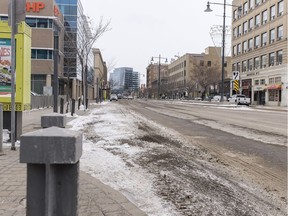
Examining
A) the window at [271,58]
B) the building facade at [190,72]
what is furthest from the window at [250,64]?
the building facade at [190,72]

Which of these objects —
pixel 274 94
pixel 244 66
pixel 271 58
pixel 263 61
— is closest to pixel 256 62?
pixel 263 61

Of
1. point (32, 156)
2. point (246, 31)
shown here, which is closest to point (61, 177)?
point (32, 156)

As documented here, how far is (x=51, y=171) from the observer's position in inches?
98.0

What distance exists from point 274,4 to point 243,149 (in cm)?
5586

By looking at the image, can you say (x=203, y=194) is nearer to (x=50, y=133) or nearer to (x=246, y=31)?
(x=50, y=133)

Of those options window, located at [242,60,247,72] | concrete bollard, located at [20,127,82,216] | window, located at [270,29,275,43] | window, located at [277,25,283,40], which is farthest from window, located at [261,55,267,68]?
concrete bollard, located at [20,127,82,216]

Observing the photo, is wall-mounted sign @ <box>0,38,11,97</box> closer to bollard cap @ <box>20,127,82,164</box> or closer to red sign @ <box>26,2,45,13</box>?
bollard cap @ <box>20,127,82,164</box>

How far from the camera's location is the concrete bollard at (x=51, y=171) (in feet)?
8.08

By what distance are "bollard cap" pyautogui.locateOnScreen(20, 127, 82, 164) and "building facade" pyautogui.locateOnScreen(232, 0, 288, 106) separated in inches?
2218

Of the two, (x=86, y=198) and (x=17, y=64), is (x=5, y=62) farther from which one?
(x=86, y=198)

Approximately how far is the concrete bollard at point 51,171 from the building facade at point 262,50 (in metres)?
56.3

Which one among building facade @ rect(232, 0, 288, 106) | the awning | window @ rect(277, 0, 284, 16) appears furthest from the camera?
window @ rect(277, 0, 284, 16)

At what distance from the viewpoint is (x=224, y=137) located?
12.7 m

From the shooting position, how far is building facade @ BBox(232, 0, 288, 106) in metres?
56.8
